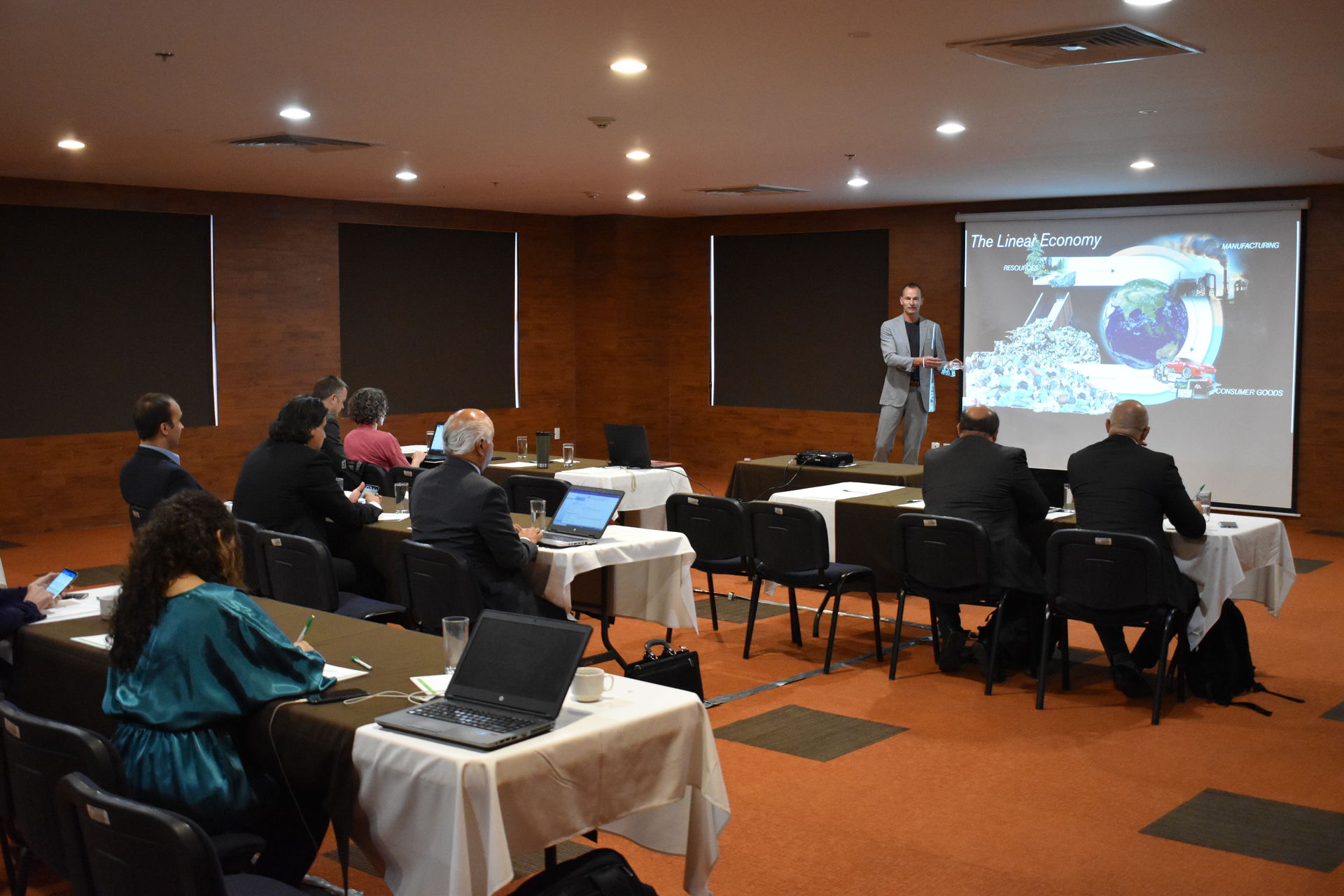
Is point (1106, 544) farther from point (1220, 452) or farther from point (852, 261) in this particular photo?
point (852, 261)

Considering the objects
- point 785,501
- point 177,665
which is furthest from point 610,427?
point 177,665

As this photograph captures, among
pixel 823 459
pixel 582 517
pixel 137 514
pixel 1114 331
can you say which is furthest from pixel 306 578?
pixel 1114 331

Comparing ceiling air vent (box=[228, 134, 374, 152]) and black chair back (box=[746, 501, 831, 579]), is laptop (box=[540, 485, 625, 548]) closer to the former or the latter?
black chair back (box=[746, 501, 831, 579])

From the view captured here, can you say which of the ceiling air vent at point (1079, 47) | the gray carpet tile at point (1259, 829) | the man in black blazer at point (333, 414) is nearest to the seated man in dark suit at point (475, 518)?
the man in black blazer at point (333, 414)

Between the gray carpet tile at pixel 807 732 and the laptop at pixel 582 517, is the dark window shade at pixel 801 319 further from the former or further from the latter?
the gray carpet tile at pixel 807 732

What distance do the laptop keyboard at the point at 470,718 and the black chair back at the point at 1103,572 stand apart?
3.21 m

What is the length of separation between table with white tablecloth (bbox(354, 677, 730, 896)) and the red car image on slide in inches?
379

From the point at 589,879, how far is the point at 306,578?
2.72 m

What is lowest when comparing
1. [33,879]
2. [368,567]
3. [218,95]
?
[33,879]

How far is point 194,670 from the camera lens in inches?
107

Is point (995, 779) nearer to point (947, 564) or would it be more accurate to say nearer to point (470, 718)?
point (947, 564)

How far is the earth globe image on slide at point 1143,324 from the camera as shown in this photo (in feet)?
37.2

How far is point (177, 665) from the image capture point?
2.71 metres

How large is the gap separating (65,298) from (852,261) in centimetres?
757
